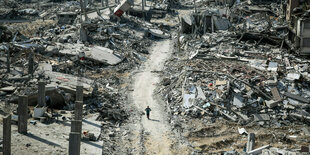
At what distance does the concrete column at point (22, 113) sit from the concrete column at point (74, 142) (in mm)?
3778

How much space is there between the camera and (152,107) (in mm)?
23000

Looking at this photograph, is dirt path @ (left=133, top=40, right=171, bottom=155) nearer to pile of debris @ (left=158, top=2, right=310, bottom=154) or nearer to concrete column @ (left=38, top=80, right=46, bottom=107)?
pile of debris @ (left=158, top=2, right=310, bottom=154)

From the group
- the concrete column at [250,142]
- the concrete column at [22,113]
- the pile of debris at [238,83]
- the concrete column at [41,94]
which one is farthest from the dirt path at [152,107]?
the concrete column at [22,113]

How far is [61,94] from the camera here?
22.1 meters

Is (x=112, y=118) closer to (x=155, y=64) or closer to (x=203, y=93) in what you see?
(x=203, y=93)

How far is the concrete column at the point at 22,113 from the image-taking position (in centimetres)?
1706

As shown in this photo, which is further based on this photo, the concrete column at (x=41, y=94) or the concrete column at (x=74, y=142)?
the concrete column at (x=41, y=94)

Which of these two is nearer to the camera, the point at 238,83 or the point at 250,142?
the point at 250,142

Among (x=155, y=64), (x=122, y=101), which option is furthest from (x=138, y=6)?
(x=122, y=101)

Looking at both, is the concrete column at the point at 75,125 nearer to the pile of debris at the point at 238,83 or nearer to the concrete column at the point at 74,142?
the concrete column at the point at 74,142

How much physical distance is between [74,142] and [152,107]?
9.18 m

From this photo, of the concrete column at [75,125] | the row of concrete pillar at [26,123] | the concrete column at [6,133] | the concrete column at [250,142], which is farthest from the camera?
the concrete column at [250,142]

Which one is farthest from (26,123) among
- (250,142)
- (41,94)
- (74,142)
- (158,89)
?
(158,89)

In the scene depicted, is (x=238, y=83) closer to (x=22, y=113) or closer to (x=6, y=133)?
(x=22, y=113)
